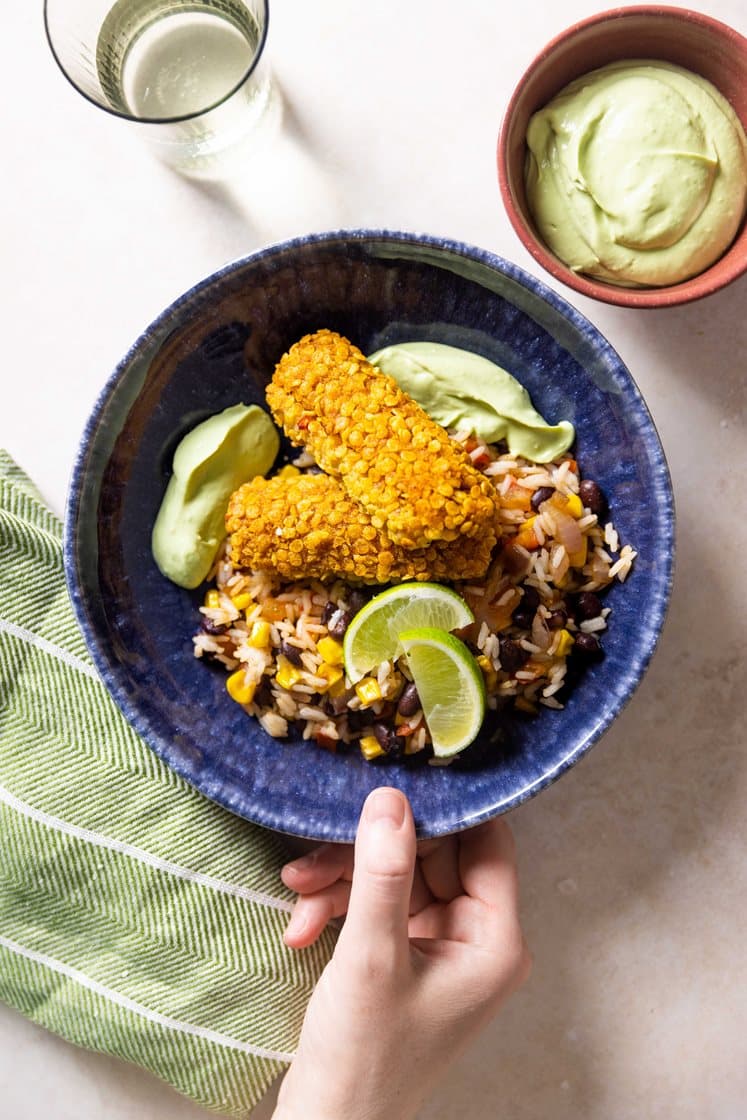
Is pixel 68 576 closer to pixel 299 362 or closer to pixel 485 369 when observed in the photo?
pixel 299 362

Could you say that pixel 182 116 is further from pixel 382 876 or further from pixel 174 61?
pixel 382 876

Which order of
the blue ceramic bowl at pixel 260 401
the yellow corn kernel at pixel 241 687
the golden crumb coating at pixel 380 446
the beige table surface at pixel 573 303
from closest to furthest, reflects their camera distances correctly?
the golden crumb coating at pixel 380 446 < the blue ceramic bowl at pixel 260 401 < the yellow corn kernel at pixel 241 687 < the beige table surface at pixel 573 303

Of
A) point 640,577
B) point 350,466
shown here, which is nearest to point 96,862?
point 350,466

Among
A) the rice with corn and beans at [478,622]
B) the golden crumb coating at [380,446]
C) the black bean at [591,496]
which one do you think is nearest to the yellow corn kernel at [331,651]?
the rice with corn and beans at [478,622]

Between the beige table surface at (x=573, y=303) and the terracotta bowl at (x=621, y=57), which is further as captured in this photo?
the beige table surface at (x=573, y=303)

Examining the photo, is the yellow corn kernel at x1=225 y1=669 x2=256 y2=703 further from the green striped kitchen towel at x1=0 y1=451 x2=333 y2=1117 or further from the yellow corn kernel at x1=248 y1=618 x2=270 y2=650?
the green striped kitchen towel at x1=0 y1=451 x2=333 y2=1117

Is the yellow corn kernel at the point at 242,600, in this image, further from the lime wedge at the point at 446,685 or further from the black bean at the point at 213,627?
the lime wedge at the point at 446,685
